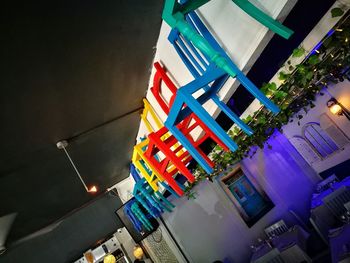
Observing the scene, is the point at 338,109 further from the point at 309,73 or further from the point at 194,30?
the point at 194,30

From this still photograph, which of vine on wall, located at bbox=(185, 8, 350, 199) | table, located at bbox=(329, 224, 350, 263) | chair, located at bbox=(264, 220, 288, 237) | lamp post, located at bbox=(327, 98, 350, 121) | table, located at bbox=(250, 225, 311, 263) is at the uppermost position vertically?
vine on wall, located at bbox=(185, 8, 350, 199)

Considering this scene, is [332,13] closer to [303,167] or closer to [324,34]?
[324,34]

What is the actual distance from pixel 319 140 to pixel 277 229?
9.64 feet

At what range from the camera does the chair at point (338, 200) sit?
495 cm

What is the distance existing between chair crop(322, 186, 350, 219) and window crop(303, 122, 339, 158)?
2.00 m

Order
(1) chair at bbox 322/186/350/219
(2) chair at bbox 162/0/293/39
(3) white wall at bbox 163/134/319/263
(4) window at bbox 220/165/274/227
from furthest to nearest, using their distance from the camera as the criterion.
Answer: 1. (4) window at bbox 220/165/274/227
2. (3) white wall at bbox 163/134/319/263
3. (1) chair at bbox 322/186/350/219
4. (2) chair at bbox 162/0/293/39

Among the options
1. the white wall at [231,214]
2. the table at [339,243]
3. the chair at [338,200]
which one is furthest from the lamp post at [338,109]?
the table at [339,243]

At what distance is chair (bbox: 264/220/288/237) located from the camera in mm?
6672

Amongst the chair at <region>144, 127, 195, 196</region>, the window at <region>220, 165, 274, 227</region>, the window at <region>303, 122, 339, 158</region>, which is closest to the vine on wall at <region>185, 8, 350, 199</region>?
the chair at <region>144, 127, 195, 196</region>

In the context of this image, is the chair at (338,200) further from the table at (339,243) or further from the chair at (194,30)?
the chair at (194,30)

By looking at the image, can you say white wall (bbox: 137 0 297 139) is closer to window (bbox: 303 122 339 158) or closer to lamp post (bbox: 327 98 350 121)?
lamp post (bbox: 327 98 350 121)

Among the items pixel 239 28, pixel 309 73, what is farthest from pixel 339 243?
pixel 239 28

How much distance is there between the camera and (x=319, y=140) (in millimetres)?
6887

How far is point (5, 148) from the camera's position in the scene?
7.65 ft
